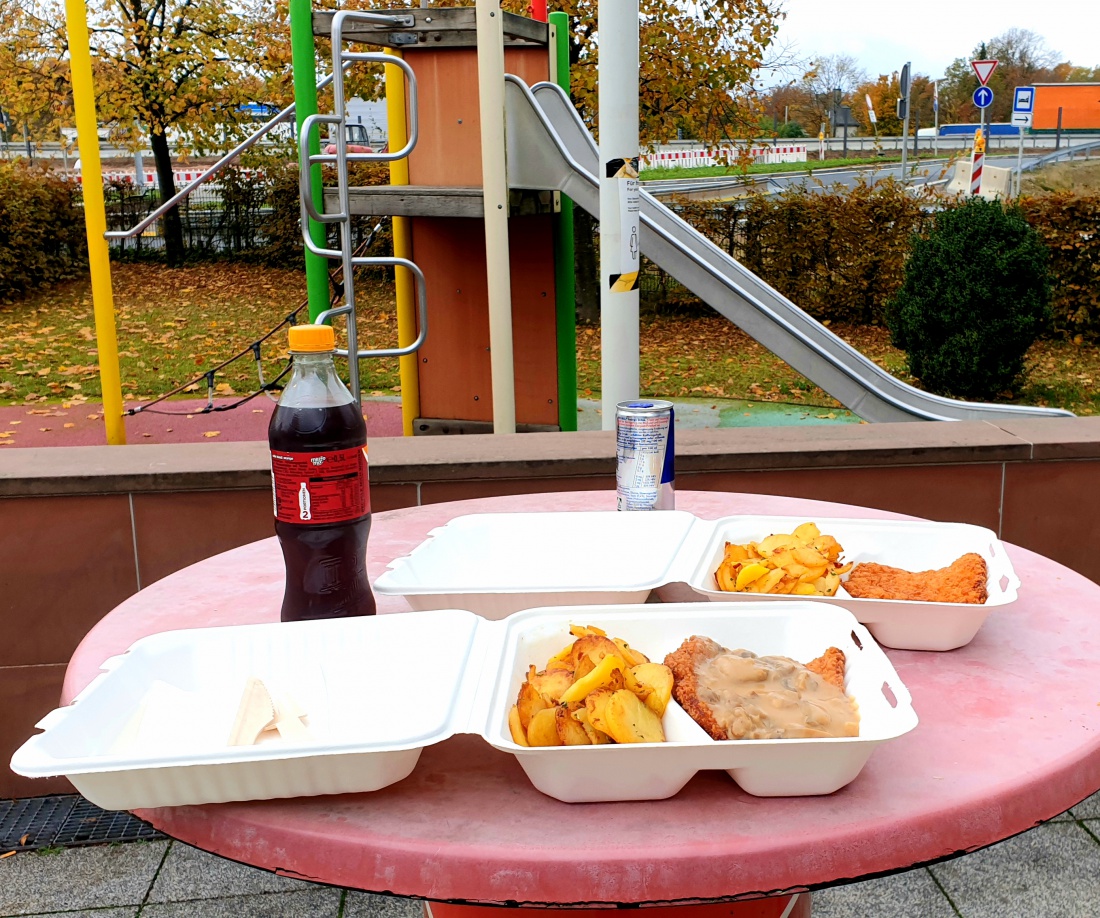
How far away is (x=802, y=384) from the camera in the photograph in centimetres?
983

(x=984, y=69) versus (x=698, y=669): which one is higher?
(x=984, y=69)

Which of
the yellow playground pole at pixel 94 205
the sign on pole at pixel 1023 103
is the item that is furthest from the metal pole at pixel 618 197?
the sign on pole at pixel 1023 103

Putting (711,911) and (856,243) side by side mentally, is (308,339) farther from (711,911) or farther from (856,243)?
(856,243)

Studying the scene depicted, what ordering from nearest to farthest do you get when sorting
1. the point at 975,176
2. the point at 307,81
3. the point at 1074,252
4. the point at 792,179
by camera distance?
the point at 307,81, the point at 1074,252, the point at 975,176, the point at 792,179

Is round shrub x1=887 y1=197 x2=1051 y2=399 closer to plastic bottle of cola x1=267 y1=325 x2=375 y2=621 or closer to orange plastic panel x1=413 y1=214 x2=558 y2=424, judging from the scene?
orange plastic panel x1=413 y1=214 x2=558 y2=424

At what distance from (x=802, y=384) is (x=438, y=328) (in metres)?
4.63

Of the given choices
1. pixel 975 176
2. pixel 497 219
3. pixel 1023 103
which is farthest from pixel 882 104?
pixel 497 219

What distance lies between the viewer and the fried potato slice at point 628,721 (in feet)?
3.47

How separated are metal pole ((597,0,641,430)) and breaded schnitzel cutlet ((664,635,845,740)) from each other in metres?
2.30

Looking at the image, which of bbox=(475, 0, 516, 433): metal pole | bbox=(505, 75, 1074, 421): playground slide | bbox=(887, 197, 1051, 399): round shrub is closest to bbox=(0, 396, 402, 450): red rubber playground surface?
bbox=(505, 75, 1074, 421): playground slide

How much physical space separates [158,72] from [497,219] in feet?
47.2

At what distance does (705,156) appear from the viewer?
52.4 ft

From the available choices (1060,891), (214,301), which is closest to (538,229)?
(1060,891)

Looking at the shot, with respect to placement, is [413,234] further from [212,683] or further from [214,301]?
[214,301]
